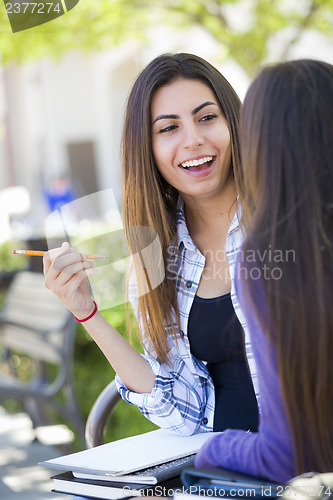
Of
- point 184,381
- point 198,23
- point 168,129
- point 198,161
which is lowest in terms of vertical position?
point 184,381

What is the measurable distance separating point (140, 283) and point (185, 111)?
51 centimetres

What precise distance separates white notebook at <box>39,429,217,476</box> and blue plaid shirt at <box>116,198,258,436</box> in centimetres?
6

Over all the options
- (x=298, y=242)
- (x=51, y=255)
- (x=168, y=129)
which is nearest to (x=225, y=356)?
(x=51, y=255)

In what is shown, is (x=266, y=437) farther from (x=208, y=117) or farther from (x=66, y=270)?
(x=208, y=117)

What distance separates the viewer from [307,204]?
1.20 meters

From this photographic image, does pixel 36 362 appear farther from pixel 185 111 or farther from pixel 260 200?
pixel 260 200

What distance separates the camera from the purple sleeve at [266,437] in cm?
121

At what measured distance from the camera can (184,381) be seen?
77.9 inches

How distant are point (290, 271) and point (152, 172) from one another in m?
0.89

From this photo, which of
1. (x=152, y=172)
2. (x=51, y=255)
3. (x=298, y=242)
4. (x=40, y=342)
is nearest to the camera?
(x=298, y=242)

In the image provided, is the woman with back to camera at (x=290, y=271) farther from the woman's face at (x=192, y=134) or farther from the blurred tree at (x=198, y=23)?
the blurred tree at (x=198, y=23)

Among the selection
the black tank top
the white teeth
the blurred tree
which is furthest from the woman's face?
the blurred tree

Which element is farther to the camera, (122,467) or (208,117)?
(208,117)

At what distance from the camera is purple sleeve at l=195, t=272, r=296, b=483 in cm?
121
